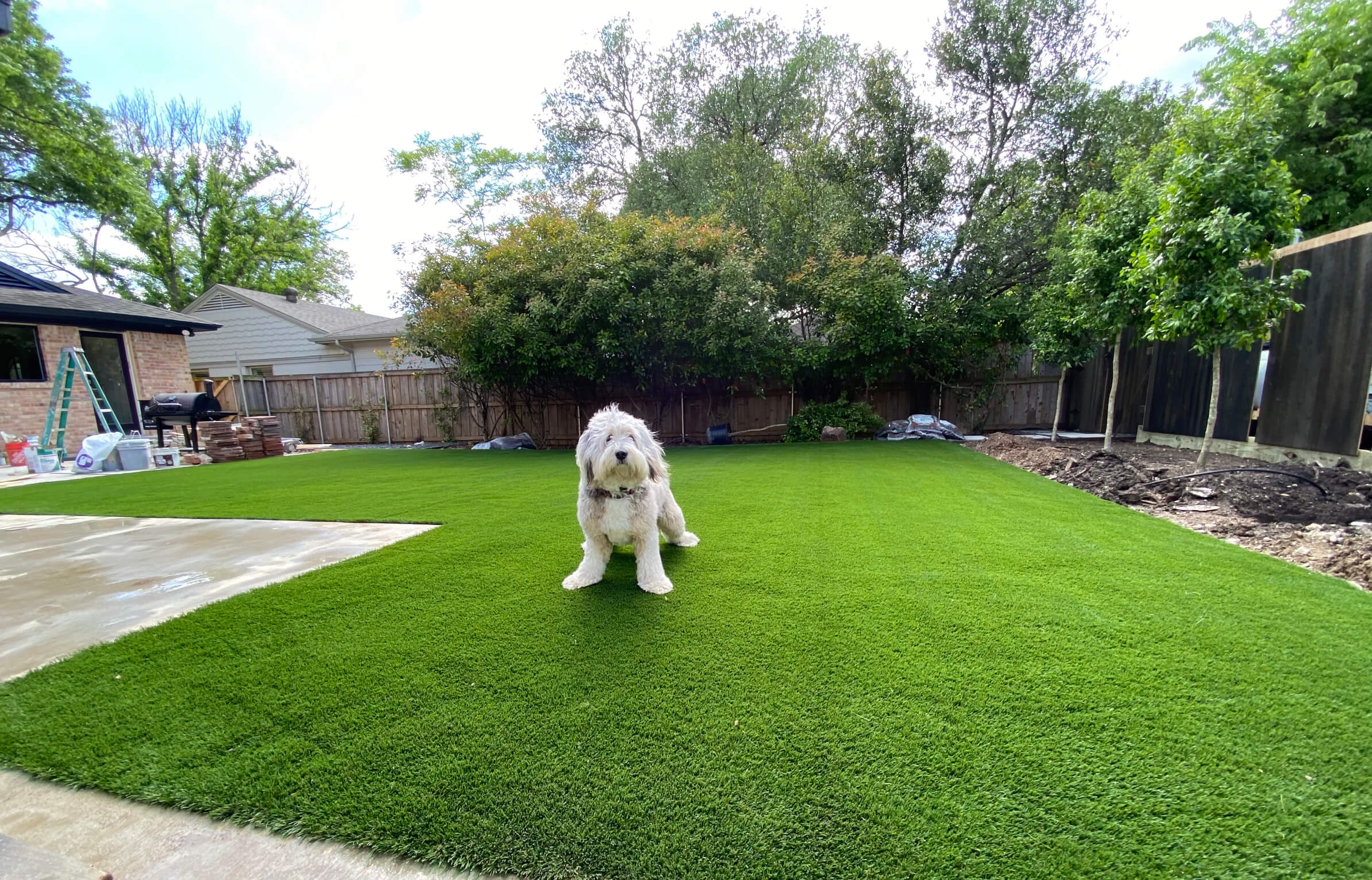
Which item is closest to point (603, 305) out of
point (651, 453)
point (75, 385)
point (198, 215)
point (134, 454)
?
point (651, 453)

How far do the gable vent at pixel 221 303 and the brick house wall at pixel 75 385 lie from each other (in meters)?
5.06

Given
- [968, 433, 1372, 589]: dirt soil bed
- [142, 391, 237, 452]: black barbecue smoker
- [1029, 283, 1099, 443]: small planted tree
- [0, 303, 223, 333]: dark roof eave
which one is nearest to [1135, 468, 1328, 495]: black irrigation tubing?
[968, 433, 1372, 589]: dirt soil bed

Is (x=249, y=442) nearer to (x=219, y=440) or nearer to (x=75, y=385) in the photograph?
(x=219, y=440)

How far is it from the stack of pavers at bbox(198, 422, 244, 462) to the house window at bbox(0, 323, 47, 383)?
3.99 metres

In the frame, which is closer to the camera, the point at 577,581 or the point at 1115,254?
the point at 577,581

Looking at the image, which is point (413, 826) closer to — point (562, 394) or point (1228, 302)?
point (1228, 302)

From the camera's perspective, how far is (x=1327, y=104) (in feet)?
23.3

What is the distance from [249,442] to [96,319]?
15.8 feet

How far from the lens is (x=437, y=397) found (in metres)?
13.3

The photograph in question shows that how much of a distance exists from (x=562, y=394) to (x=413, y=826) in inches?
448

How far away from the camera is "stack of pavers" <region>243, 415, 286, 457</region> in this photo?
11.3 m

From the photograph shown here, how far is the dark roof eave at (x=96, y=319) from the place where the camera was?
33.7ft

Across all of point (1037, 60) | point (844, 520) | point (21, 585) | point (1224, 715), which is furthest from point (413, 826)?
point (1037, 60)

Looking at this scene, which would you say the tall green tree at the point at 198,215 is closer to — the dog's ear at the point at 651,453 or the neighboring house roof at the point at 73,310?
the neighboring house roof at the point at 73,310
